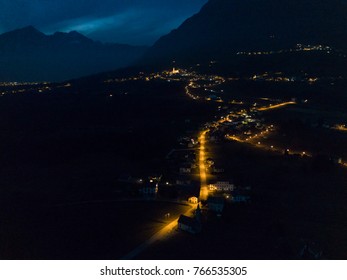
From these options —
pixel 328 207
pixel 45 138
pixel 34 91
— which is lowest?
pixel 328 207

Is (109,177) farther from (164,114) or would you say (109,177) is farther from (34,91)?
(34,91)

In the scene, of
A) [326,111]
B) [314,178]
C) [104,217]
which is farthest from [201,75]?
[104,217]

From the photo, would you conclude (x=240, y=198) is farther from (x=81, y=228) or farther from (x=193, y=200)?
(x=81, y=228)

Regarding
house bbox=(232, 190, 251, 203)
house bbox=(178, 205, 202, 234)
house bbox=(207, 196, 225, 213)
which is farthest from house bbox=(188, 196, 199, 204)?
house bbox=(178, 205, 202, 234)

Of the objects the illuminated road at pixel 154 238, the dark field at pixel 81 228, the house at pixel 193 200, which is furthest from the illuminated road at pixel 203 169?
the illuminated road at pixel 154 238

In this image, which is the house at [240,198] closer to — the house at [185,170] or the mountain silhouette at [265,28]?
the house at [185,170]

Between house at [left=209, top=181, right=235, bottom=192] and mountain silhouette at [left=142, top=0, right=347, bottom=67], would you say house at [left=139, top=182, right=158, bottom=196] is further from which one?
mountain silhouette at [left=142, top=0, right=347, bottom=67]
